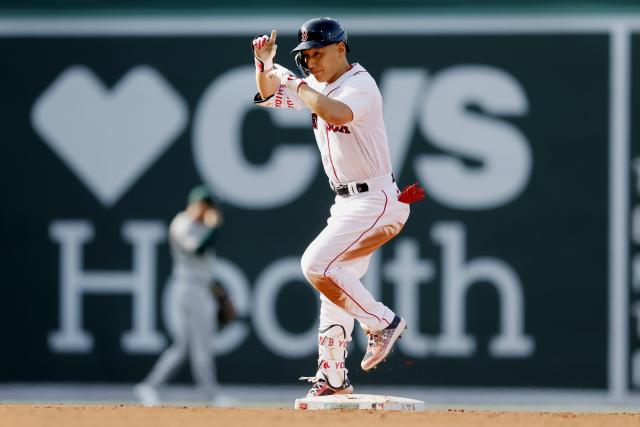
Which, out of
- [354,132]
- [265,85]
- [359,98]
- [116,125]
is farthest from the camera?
[116,125]

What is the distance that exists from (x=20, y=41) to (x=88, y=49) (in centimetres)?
57

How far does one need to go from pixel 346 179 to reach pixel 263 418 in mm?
1258

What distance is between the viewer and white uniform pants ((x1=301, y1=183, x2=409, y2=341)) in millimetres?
6918

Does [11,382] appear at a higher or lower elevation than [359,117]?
→ lower

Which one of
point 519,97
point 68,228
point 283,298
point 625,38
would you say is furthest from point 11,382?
point 625,38

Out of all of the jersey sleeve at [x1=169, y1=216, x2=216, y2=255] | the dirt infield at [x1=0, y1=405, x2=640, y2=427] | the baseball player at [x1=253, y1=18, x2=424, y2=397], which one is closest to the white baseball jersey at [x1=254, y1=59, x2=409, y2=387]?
the baseball player at [x1=253, y1=18, x2=424, y2=397]

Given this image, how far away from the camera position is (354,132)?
6938 mm

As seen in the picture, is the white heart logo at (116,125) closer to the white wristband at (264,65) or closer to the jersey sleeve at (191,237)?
the jersey sleeve at (191,237)

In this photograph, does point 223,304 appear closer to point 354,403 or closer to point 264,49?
point 354,403

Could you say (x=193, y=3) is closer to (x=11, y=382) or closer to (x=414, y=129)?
(x=414, y=129)

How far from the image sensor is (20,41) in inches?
464

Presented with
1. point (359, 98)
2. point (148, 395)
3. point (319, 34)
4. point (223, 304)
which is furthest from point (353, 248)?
point (148, 395)

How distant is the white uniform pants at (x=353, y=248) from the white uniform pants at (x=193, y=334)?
412cm

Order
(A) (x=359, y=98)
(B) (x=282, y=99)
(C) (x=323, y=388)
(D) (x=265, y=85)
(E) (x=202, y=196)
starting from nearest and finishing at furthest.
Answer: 1. (A) (x=359, y=98)
2. (D) (x=265, y=85)
3. (B) (x=282, y=99)
4. (C) (x=323, y=388)
5. (E) (x=202, y=196)
